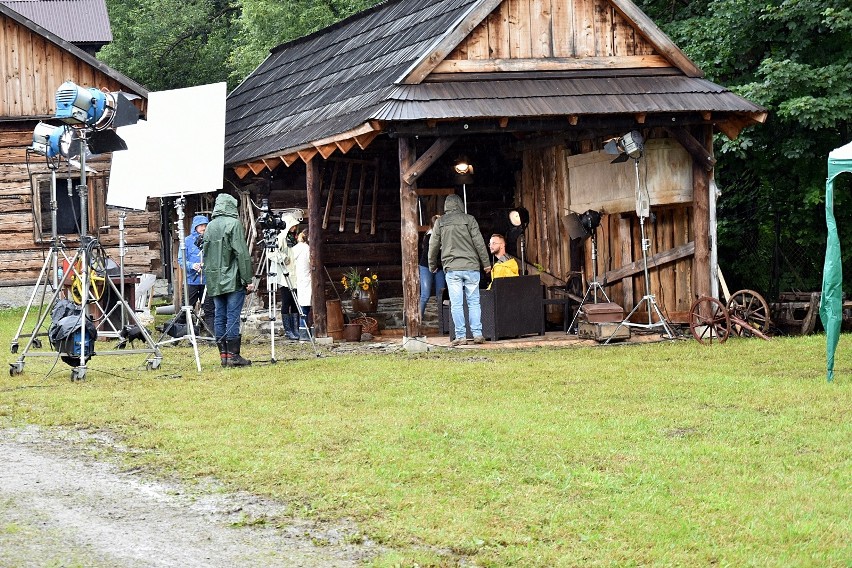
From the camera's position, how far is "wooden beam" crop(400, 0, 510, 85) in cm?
1532

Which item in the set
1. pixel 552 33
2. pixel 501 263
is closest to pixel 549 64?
pixel 552 33

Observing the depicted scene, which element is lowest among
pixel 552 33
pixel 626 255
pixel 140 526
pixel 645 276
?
pixel 140 526

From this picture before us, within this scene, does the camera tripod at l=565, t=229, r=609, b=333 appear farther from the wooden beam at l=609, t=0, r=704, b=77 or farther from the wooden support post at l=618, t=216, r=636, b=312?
the wooden beam at l=609, t=0, r=704, b=77

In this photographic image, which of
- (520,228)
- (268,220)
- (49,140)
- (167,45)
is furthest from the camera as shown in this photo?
(167,45)

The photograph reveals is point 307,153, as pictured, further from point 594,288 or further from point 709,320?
point 709,320

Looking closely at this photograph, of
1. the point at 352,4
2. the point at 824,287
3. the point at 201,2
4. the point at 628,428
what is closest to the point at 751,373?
the point at 824,287

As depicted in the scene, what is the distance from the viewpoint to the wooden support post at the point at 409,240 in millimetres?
15000

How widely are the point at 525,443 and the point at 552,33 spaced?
8696 millimetres

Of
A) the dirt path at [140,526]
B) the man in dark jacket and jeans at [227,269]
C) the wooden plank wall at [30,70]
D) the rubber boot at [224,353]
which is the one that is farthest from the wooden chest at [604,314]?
the wooden plank wall at [30,70]

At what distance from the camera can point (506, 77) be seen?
15.8 metres

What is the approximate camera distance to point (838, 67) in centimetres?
1798

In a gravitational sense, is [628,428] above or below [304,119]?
below

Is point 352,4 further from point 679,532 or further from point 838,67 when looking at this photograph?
point 679,532

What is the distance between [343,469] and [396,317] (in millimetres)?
11934
